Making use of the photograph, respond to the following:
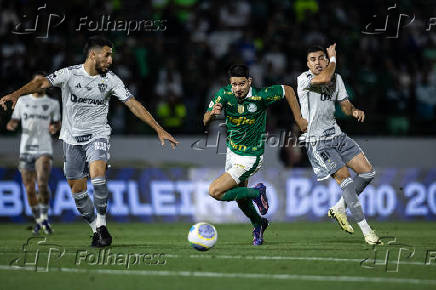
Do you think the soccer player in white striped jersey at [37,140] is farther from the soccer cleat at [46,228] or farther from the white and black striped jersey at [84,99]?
the white and black striped jersey at [84,99]

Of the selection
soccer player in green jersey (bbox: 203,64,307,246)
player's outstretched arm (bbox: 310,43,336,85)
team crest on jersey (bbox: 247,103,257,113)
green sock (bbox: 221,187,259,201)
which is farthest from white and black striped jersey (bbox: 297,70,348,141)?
green sock (bbox: 221,187,259,201)

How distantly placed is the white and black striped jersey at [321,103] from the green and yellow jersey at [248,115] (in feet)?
1.34

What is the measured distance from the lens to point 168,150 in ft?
60.4

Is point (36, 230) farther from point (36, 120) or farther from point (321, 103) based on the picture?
point (321, 103)

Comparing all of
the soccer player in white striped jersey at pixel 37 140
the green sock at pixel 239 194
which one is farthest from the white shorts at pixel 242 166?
the soccer player in white striped jersey at pixel 37 140

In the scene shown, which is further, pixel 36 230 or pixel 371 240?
pixel 36 230

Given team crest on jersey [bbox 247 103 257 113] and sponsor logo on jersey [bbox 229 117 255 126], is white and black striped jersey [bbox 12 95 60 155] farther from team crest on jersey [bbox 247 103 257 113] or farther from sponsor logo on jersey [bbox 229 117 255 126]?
team crest on jersey [bbox 247 103 257 113]

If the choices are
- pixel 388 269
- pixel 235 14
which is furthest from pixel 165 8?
pixel 388 269

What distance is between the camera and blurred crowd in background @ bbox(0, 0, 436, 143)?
1836 centimetres

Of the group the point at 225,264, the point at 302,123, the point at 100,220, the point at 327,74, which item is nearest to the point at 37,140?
the point at 100,220

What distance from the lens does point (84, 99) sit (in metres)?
10.4

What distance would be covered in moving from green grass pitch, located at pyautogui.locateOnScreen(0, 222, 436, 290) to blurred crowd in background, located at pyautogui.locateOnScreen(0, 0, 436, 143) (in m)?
6.27

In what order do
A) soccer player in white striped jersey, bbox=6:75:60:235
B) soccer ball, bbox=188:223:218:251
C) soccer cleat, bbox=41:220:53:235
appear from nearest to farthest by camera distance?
soccer ball, bbox=188:223:218:251, soccer cleat, bbox=41:220:53:235, soccer player in white striped jersey, bbox=6:75:60:235

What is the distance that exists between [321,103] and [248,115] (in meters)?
1.05
